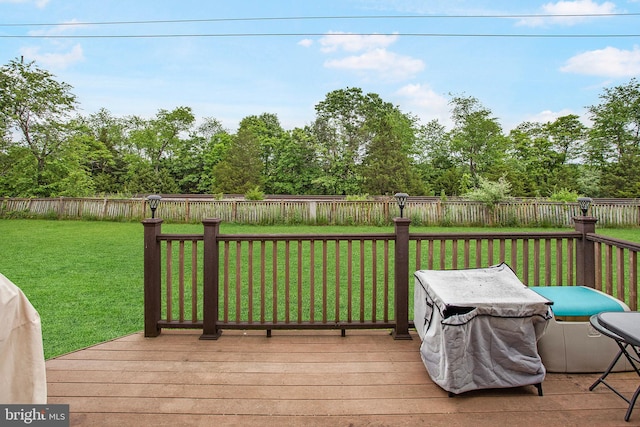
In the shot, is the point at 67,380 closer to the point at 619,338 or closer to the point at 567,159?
the point at 619,338

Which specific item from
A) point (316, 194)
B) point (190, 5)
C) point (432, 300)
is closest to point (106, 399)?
point (432, 300)

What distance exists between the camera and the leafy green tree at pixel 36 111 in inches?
619

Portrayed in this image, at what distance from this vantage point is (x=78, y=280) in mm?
5234

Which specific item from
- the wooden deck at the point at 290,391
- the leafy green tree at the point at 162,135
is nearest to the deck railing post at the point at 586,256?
the wooden deck at the point at 290,391

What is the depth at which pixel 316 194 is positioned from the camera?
80.4 ft

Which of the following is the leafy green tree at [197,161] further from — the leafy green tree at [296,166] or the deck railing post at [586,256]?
the deck railing post at [586,256]

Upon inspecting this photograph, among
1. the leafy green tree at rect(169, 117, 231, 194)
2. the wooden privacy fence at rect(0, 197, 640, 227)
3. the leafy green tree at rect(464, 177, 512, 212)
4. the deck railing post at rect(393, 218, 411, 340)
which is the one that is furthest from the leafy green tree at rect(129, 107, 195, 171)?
the deck railing post at rect(393, 218, 411, 340)

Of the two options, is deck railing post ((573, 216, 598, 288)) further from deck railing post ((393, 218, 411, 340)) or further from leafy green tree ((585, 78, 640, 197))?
leafy green tree ((585, 78, 640, 197))

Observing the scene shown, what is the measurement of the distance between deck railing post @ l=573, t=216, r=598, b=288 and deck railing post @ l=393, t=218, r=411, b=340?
1306 millimetres

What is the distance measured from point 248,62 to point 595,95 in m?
20.0

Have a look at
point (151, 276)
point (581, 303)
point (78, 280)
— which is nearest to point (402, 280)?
point (581, 303)

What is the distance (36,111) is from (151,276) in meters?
17.9

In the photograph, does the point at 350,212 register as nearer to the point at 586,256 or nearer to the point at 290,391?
the point at 586,256

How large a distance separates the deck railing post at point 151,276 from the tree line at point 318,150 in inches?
624
